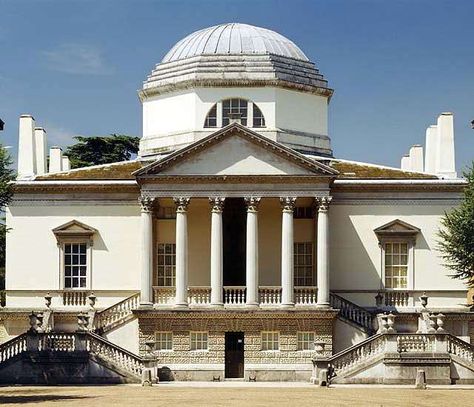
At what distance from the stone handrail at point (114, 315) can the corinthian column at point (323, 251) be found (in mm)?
8718

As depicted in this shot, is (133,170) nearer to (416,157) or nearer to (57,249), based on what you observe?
(57,249)

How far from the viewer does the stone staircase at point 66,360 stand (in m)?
48.8

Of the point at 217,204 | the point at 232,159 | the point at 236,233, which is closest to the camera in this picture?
the point at 217,204

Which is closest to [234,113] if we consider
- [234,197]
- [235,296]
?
[234,197]

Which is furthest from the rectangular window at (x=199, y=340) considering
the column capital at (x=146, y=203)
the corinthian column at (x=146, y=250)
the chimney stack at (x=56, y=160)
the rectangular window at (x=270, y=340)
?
the chimney stack at (x=56, y=160)

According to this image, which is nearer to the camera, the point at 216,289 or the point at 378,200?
the point at 216,289

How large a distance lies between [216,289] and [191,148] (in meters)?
6.59

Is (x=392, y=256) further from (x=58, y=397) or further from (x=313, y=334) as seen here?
(x=58, y=397)

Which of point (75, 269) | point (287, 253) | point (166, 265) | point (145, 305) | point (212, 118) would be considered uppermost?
point (212, 118)

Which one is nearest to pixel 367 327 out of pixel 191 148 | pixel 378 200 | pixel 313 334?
pixel 313 334

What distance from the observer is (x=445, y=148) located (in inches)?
2333

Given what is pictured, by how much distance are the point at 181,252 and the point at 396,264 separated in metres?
10.8

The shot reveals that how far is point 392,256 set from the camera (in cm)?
5694

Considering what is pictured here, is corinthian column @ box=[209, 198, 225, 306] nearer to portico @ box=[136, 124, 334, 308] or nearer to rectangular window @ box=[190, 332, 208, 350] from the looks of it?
portico @ box=[136, 124, 334, 308]
